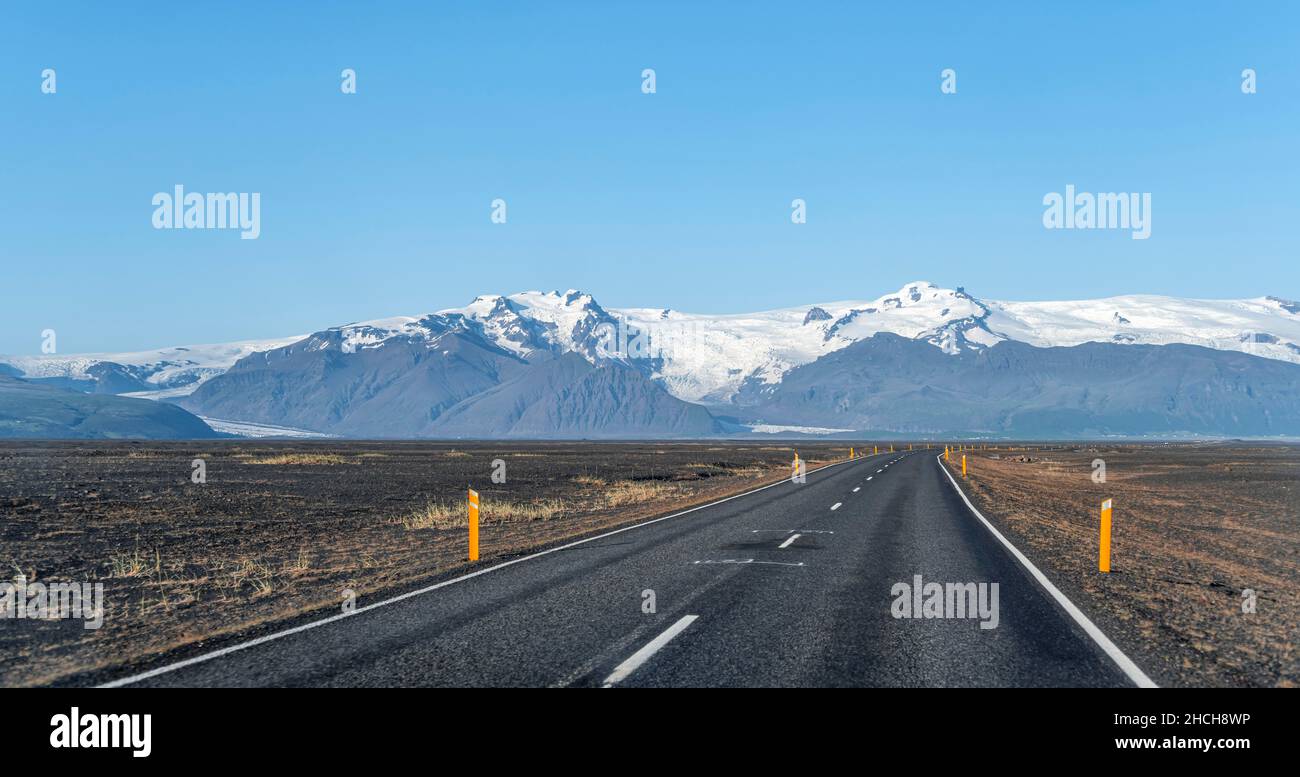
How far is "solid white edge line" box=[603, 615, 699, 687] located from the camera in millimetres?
7473

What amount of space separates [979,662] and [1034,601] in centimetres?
360

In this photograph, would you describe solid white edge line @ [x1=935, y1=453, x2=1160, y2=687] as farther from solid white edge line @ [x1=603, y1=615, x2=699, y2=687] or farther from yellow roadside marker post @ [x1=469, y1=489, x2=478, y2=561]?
yellow roadside marker post @ [x1=469, y1=489, x2=478, y2=561]

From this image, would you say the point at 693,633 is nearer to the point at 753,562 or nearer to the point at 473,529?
the point at 753,562

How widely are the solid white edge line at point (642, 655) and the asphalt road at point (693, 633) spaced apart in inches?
0.8

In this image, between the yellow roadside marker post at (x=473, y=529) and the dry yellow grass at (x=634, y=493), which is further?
the dry yellow grass at (x=634, y=493)

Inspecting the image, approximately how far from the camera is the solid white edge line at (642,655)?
7.47m

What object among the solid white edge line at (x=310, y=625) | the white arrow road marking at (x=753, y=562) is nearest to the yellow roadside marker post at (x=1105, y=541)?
the white arrow road marking at (x=753, y=562)

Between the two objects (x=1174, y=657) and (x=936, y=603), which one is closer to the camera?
(x=1174, y=657)

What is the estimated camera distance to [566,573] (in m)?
13.4

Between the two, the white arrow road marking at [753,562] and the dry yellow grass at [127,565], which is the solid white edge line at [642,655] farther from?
the dry yellow grass at [127,565]

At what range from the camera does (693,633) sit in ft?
30.1

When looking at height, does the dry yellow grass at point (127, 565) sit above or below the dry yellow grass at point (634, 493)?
above
